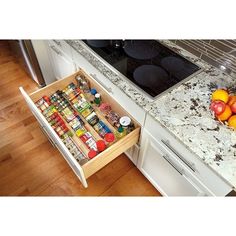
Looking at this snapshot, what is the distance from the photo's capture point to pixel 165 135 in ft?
3.19

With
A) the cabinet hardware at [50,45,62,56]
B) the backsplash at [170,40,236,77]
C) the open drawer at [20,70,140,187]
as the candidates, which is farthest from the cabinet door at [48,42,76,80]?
the backsplash at [170,40,236,77]

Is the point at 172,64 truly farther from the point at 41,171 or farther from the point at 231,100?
the point at 41,171

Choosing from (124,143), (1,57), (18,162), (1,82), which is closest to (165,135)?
(124,143)

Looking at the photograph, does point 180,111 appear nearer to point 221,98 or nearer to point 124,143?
point 221,98

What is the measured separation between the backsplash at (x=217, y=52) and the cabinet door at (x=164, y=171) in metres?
0.52

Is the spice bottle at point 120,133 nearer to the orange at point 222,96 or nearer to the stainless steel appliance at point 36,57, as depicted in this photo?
the orange at point 222,96

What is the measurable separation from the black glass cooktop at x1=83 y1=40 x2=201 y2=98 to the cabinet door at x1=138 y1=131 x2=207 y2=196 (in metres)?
0.27

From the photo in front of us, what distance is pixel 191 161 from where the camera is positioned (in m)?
0.91

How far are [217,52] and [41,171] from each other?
1.34 m

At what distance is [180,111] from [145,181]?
2.39 feet

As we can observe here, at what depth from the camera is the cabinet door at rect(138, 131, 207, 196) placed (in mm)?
1032

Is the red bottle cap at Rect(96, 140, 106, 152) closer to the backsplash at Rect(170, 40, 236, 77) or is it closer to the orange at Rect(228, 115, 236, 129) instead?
the orange at Rect(228, 115, 236, 129)

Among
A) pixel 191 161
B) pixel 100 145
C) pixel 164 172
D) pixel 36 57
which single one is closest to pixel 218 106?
pixel 191 161
